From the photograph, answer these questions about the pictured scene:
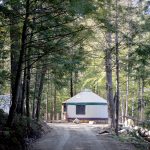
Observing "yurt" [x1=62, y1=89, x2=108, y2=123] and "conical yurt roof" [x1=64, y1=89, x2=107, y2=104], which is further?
"conical yurt roof" [x1=64, y1=89, x2=107, y2=104]

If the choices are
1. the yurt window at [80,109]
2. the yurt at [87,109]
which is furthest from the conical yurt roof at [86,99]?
the yurt window at [80,109]

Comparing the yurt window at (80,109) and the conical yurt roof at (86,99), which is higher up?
the conical yurt roof at (86,99)

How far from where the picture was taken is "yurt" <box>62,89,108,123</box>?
4456cm

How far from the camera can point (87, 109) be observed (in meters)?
44.8

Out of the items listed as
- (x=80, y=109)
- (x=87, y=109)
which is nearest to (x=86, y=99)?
(x=87, y=109)

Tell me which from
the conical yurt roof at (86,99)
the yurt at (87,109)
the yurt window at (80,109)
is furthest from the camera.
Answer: the yurt window at (80,109)

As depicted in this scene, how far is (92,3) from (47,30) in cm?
282

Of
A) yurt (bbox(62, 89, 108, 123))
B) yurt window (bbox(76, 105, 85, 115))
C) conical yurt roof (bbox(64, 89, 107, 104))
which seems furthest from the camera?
yurt window (bbox(76, 105, 85, 115))

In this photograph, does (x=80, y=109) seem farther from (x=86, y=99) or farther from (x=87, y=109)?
(x=86, y=99)

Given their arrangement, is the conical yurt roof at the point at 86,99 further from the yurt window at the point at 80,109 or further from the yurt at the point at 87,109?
A: the yurt window at the point at 80,109

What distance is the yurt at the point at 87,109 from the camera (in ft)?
146

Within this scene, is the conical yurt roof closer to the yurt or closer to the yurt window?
the yurt

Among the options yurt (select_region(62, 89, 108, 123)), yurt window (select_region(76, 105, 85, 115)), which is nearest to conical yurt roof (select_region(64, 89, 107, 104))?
yurt (select_region(62, 89, 108, 123))

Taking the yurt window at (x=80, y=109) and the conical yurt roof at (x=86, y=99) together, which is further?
the yurt window at (x=80, y=109)
